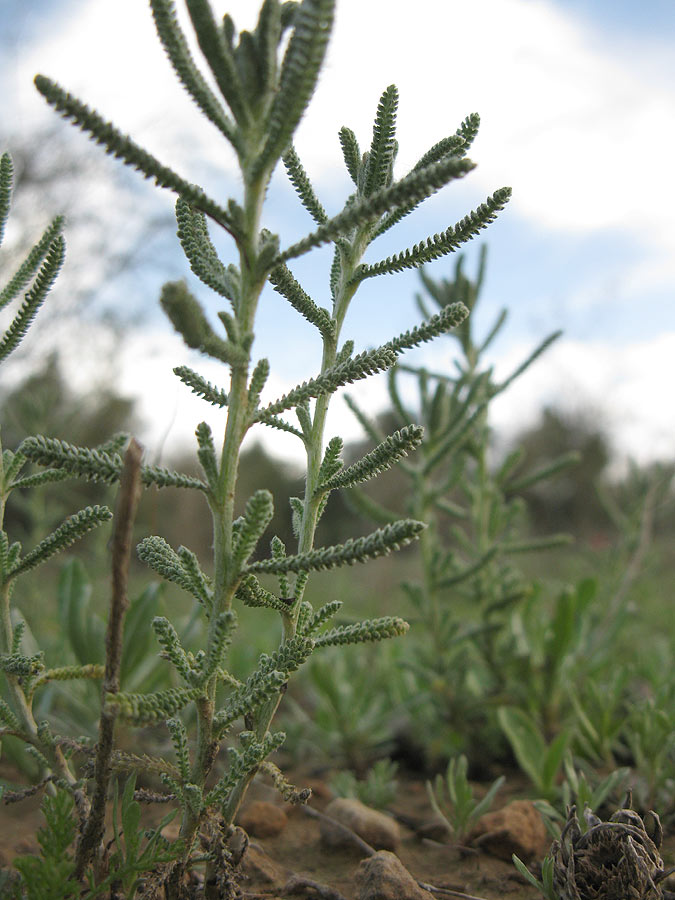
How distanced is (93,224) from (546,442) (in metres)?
15.4

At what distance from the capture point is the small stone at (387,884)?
1.12 m

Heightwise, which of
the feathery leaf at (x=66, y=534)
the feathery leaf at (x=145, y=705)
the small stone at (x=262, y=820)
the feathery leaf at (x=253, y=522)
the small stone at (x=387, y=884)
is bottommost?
the small stone at (x=262, y=820)

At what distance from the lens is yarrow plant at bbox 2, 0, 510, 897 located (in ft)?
2.60

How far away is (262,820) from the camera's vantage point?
1.58 m

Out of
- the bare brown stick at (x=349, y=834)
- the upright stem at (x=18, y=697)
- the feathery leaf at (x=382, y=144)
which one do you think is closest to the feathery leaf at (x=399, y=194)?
the feathery leaf at (x=382, y=144)

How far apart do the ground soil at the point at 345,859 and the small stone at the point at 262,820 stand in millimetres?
18

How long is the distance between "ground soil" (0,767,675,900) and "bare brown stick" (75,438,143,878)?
342 mm

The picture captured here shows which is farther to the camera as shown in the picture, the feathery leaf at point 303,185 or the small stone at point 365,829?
the small stone at point 365,829

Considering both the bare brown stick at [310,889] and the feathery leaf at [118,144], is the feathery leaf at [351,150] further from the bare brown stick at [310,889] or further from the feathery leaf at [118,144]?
the bare brown stick at [310,889]

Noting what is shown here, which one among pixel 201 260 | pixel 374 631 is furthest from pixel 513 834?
pixel 201 260

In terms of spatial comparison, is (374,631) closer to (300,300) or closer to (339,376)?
(339,376)

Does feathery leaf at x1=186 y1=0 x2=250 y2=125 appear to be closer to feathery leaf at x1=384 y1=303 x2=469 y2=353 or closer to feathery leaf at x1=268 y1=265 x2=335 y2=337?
feathery leaf at x1=268 y1=265 x2=335 y2=337

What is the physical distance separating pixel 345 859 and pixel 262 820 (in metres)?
0.23

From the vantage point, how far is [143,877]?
1042 millimetres
